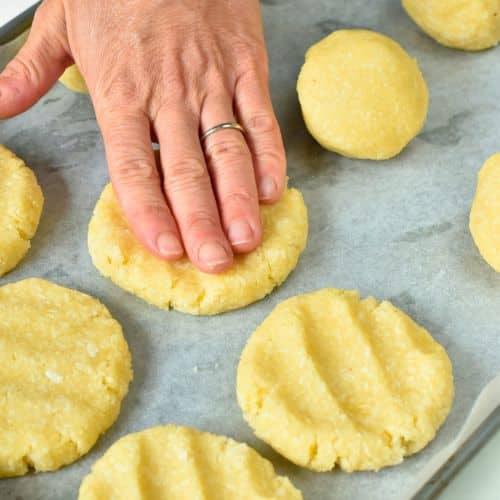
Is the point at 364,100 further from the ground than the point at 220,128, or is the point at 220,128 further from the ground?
the point at 220,128

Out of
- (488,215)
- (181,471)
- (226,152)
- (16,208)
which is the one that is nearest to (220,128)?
(226,152)

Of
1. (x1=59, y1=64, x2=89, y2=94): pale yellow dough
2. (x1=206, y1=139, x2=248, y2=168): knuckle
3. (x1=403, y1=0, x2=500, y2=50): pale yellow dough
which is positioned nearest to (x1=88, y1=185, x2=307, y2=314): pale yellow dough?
(x1=206, y1=139, x2=248, y2=168): knuckle

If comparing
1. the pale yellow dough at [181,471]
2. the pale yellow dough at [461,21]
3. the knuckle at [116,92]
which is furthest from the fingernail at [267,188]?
the pale yellow dough at [461,21]

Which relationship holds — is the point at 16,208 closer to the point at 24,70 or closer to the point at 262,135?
the point at 24,70

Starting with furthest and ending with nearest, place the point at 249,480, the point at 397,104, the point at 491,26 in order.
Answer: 1. the point at 491,26
2. the point at 397,104
3. the point at 249,480

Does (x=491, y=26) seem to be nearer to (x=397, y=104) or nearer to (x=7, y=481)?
(x=397, y=104)

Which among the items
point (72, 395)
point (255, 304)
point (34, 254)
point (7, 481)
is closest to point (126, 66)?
point (34, 254)

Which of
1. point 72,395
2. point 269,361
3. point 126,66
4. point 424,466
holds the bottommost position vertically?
point 424,466
